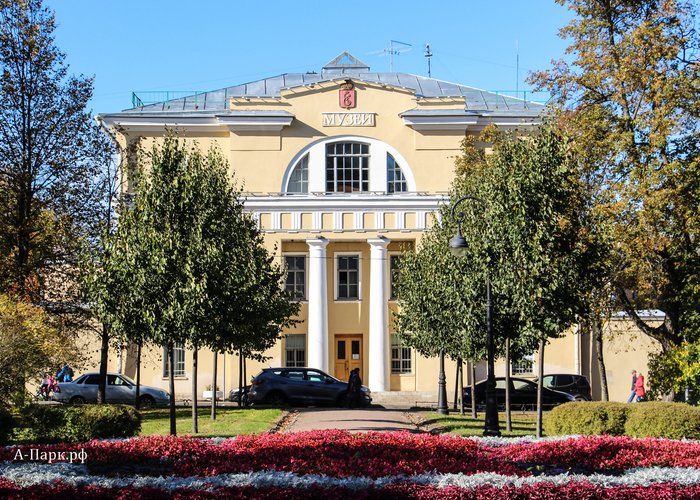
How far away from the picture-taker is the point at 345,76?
1817 inches

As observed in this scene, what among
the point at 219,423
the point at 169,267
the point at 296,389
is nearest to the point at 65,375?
the point at 296,389

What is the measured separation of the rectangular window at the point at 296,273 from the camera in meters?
43.6

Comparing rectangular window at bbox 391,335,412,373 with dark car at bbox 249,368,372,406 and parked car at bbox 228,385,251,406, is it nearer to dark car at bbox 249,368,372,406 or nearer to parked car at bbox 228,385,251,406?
parked car at bbox 228,385,251,406

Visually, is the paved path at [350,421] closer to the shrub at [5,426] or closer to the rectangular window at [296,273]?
the shrub at [5,426]

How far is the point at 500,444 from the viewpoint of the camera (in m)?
15.4

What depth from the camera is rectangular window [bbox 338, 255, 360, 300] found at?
1722 inches

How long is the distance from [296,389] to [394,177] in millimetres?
14132

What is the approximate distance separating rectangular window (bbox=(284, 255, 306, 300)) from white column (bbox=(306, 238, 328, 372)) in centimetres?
119

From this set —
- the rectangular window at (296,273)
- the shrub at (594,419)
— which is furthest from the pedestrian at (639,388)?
the shrub at (594,419)

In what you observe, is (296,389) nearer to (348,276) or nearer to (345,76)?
(348,276)

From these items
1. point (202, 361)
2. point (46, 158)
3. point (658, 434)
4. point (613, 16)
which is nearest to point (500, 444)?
point (658, 434)

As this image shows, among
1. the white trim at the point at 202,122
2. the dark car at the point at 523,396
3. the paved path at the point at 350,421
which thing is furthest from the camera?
the white trim at the point at 202,122

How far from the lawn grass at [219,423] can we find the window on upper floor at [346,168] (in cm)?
1634

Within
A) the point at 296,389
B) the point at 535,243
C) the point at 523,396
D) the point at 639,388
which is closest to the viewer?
the point at 535,243
